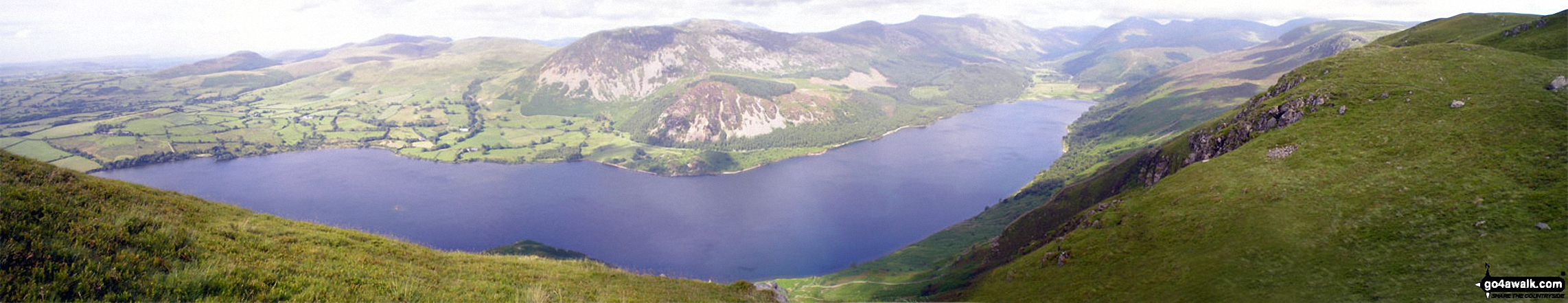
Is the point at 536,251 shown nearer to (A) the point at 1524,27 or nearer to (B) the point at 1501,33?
(B) the point at 1501,33

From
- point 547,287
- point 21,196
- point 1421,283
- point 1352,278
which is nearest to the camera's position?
point 21,196

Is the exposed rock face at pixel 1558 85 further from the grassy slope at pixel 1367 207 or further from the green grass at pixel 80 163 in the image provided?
the green grass at pixel 80 163

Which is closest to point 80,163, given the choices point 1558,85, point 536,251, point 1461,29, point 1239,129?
point 536,251

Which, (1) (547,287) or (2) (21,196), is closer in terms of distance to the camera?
(2) (21,196)

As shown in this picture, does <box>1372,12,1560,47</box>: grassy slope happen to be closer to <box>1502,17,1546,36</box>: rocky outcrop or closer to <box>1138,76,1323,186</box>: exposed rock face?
<box>1502,17,1546,36</box>: rocky outcrop

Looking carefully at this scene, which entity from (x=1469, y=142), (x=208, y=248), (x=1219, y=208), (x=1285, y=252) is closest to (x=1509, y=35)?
(x=1469, y=142)

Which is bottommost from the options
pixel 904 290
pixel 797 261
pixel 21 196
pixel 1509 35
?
pixel 797 261

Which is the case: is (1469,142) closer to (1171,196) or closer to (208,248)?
(1171,196)
